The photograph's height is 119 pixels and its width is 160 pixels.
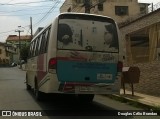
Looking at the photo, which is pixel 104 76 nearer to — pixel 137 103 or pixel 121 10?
pixel 137 103


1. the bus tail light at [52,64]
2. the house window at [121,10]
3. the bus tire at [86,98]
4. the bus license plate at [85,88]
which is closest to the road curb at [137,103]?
the bus tire at [86,98]

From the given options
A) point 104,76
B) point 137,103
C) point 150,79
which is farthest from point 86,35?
point 150,79

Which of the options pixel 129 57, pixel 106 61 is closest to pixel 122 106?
pixel 106 61

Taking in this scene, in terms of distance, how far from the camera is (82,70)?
11.9 meters

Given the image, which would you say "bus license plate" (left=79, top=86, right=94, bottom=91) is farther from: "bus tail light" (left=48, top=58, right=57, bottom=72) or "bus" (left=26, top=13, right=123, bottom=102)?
"bus tail light" (left=48, top=58, right=57, bottom=72)

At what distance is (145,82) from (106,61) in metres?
5.91

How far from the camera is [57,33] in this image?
39.1ft

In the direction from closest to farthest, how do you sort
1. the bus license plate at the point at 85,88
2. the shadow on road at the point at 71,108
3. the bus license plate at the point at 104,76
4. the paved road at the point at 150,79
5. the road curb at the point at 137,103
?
1. the shadow on road at the point at 71,108
2. the bus license plate at the point at 85,88
3. the bus license plate at the point at 104,76
4. the road curb at the point at 137,103
5. the paved road at the point at 150,79

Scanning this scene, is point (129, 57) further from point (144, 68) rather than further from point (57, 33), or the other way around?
point (57, 33)

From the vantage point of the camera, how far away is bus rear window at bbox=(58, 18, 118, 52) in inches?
468

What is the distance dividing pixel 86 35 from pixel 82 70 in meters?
1.07

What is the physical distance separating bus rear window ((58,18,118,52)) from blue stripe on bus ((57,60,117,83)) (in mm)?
464

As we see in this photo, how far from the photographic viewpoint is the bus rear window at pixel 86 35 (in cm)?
1189

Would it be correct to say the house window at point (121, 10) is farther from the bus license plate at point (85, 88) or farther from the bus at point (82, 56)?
the bus license plate at point (85, 88)
